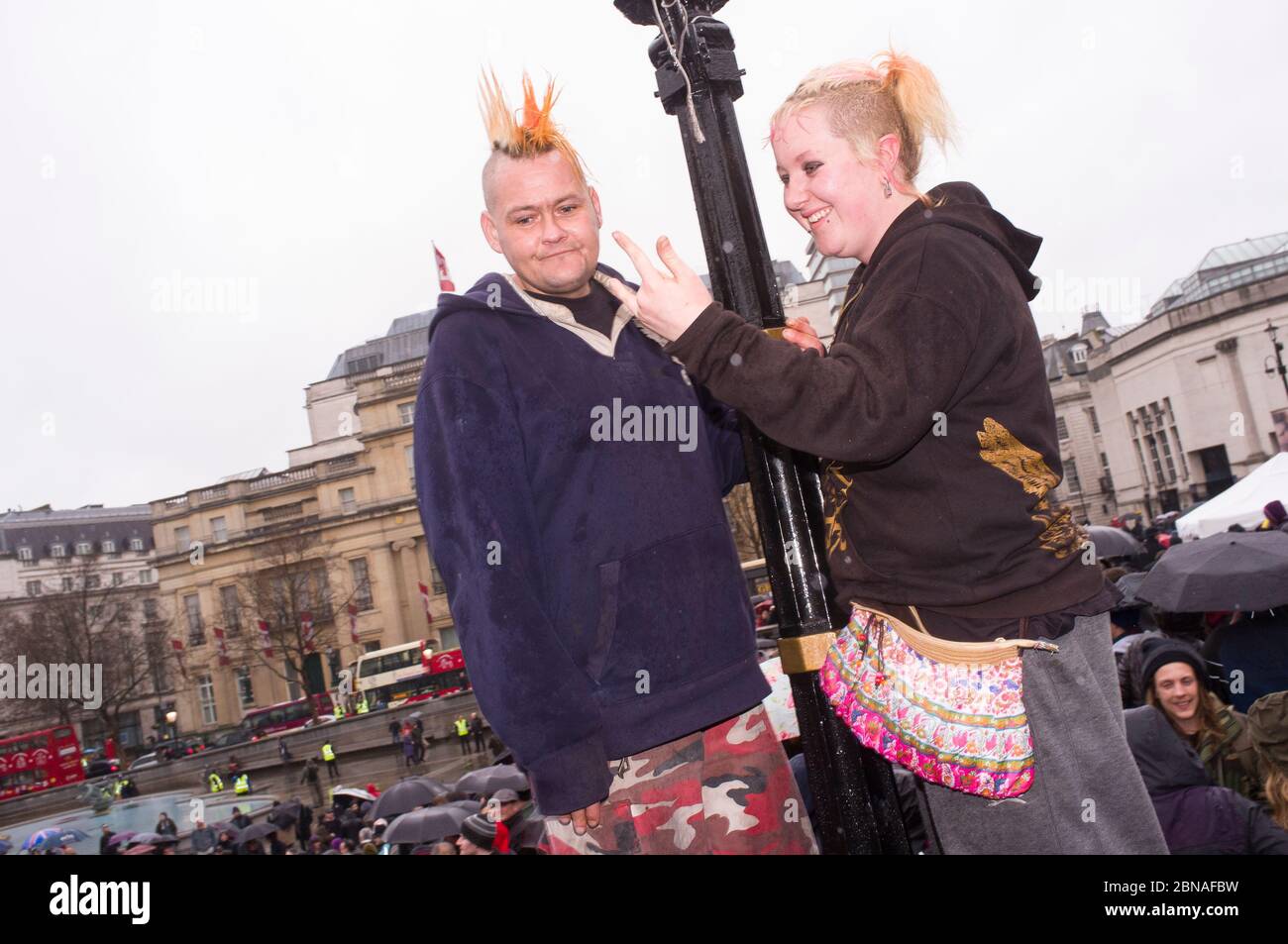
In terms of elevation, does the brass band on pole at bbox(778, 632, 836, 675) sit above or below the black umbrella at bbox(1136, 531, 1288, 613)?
above

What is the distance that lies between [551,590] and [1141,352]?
64820 millimetres

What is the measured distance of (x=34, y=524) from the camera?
291 ft

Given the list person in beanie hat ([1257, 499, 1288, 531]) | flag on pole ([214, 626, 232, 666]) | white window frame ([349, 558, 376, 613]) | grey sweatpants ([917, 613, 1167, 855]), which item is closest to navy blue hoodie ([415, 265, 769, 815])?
grey sweatpants ([917, 613, 1167, 855])

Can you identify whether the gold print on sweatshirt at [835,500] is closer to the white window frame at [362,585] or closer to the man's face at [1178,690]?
the man's face at [1178,690]

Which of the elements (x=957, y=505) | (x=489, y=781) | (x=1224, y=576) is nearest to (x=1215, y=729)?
(x=1224, y=576)

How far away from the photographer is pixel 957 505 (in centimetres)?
199

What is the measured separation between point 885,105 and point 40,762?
4656cm

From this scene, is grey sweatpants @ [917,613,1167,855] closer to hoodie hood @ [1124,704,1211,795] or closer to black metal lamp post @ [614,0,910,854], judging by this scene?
black metal lamp post @ [614,0,910,854]

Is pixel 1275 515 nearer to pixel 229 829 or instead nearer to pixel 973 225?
pixel 973 225

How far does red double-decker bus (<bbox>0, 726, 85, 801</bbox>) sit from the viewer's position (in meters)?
38.8

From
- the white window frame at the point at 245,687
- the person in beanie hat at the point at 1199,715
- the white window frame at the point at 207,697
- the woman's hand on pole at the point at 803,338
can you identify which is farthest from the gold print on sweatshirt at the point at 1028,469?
the white window frame at the point at 207,697

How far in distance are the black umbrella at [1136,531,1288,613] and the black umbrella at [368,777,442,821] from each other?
12872 millimetres
